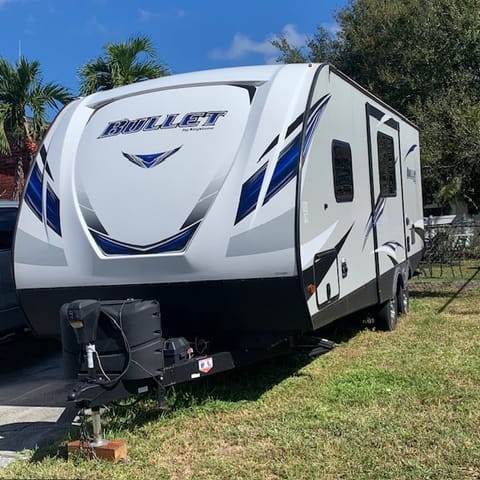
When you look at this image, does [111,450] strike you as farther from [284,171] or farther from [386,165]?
[386,165]

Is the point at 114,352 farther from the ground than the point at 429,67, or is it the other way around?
the point at 429,67

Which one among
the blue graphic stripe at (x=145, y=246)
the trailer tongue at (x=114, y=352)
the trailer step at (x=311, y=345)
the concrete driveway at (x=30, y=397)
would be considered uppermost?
the blue graphic stripe at (x=145, y=246)

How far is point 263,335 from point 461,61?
586 inches

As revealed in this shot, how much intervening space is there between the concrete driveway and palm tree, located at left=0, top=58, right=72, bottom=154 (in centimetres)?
654

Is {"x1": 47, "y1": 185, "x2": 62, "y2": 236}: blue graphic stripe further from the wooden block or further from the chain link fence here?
the chain link fence

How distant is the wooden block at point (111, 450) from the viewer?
4.29 metres

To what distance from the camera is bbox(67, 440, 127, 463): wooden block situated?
429 cm

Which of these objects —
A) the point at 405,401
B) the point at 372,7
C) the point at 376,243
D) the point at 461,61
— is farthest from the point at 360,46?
the point at 405,401

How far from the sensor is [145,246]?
5062 mm

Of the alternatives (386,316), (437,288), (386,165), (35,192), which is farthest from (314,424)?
(437,288)

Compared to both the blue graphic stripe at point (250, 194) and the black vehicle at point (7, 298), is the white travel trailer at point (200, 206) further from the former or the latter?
the black vehicle at point (7, 298)

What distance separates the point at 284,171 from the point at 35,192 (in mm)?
2237

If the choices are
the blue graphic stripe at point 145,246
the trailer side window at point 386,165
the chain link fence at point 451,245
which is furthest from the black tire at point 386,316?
the chain link fence at point 451,245

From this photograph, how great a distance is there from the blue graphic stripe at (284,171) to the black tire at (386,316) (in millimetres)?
3676
